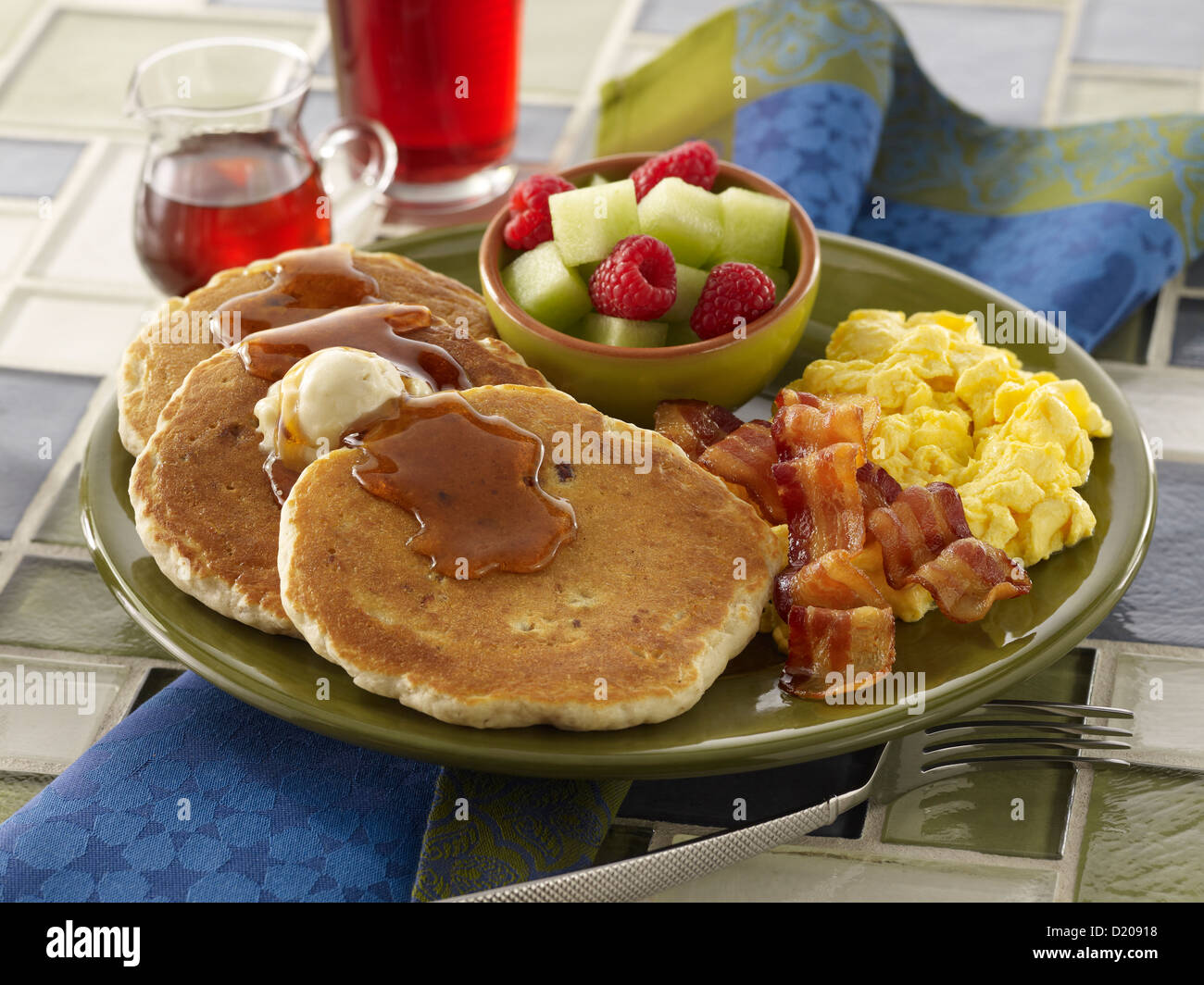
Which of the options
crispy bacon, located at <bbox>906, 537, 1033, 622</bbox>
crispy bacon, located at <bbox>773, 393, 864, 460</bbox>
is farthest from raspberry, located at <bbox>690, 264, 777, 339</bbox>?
crispy bacon, located at <bbox>906, 537, 1033, 622</bbox>

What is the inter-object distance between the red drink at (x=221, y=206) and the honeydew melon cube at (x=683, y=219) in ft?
3.02

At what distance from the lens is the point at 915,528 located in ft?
6.81

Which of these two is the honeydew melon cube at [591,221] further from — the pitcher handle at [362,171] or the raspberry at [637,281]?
the pitcher handle at [362,171]

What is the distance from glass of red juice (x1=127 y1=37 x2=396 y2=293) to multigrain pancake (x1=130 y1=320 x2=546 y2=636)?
0.79m

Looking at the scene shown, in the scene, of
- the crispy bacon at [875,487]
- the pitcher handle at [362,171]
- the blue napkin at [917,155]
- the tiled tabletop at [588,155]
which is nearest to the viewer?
the tiled tabletop at [588,155]

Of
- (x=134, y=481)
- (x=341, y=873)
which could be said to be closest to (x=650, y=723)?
(x=341, y=873)

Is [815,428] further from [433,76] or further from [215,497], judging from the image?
[433,76]

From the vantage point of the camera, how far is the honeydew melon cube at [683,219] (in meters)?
2.45

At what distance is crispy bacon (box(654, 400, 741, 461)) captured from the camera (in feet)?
7.56

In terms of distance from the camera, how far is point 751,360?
7.88 ft

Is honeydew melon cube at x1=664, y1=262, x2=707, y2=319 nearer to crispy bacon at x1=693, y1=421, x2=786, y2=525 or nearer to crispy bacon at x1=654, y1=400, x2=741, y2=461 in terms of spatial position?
crispy bacon at x1=654, y1=400, x2=741, y2=461

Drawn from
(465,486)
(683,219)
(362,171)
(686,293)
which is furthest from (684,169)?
(362,171)

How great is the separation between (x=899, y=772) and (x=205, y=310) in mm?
1432

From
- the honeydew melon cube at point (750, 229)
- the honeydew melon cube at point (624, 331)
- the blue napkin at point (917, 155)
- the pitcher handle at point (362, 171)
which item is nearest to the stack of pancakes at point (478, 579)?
the honeydew melon cube at point (624, 331)
